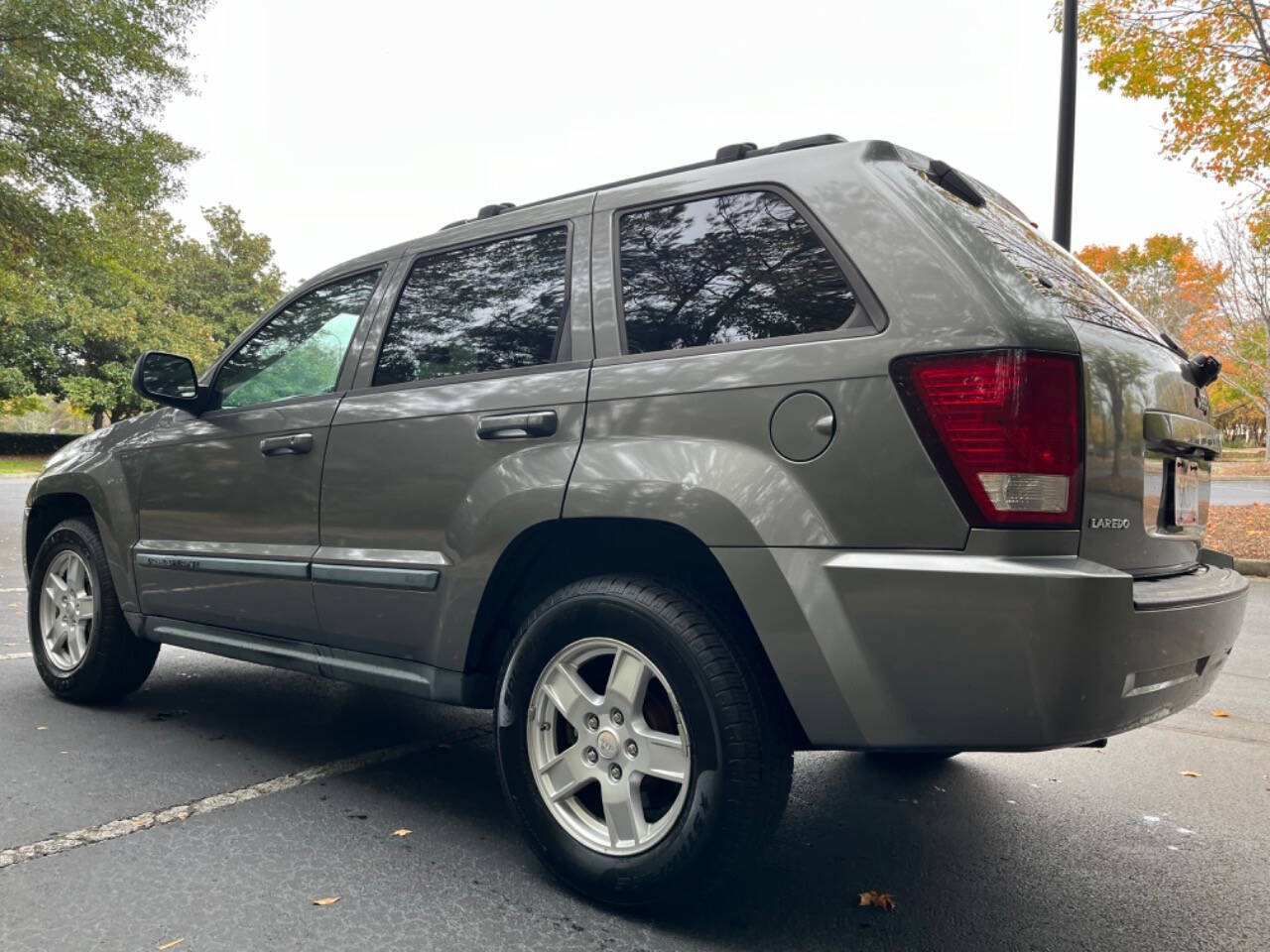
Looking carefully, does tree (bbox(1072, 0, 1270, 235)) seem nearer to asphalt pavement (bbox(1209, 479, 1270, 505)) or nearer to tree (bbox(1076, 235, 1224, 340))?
asphalt pavement (bbox(1209, 479, 1270, 505))

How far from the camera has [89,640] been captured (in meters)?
4.49

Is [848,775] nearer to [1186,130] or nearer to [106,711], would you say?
[106,711]

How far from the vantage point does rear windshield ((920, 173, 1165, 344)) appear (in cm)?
243

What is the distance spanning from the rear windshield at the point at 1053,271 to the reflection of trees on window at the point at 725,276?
1.29ft

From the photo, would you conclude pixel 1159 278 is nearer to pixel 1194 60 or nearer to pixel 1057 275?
pixel 1194 60

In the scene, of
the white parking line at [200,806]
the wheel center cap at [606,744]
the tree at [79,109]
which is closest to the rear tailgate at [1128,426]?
the wheel center cap at [606,744]

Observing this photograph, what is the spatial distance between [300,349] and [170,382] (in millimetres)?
628

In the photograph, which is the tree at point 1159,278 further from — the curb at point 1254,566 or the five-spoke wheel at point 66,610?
the five-spoke wheel at point 66,610

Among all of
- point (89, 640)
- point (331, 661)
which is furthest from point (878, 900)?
point (89, 640)

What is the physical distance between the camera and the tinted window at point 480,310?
10.0ft

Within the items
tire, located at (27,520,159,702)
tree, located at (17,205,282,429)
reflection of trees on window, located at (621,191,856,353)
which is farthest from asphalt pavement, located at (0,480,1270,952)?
tree, located at (17,205,282,429)

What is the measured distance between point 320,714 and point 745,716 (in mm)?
2802

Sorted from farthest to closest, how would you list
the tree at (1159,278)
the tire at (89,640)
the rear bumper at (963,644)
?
the tree at (1159,278)
the tire at (89,640)
the rear bumper at (963,644)

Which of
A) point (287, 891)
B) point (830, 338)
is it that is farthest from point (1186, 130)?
point (287, 891)
